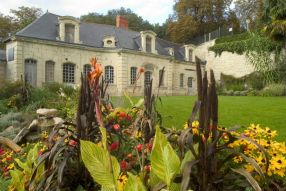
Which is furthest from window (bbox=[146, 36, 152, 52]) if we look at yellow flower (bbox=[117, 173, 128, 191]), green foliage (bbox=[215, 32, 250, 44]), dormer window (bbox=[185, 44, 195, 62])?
yellow flower (bbox=[117, 173, 128, 191])

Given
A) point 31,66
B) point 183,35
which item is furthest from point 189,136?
point 183,35

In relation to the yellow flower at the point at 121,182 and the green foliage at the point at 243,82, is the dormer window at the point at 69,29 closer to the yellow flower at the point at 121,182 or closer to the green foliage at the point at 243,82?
the green foliage at the point at 243,82

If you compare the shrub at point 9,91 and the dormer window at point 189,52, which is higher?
the dormer window at point 189,52

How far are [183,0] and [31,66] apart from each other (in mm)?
19196

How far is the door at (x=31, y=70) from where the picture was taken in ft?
61.3

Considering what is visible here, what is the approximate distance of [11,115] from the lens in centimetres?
738

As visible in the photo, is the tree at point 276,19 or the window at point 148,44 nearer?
the tree at point 276,19

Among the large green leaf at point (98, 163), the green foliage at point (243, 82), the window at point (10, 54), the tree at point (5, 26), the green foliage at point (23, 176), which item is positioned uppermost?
the tree at point (5, 26)

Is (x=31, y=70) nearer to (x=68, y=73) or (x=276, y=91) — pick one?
(x=68, y=73)

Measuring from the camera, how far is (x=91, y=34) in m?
22.6

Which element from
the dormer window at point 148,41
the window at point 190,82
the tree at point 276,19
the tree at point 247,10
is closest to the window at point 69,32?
the dormer window at point 148,41

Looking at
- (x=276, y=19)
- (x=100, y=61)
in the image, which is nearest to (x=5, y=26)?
(x=100, y=61)

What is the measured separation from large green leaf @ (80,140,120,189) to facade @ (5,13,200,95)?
16450mm

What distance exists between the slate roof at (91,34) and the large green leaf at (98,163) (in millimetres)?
18663
